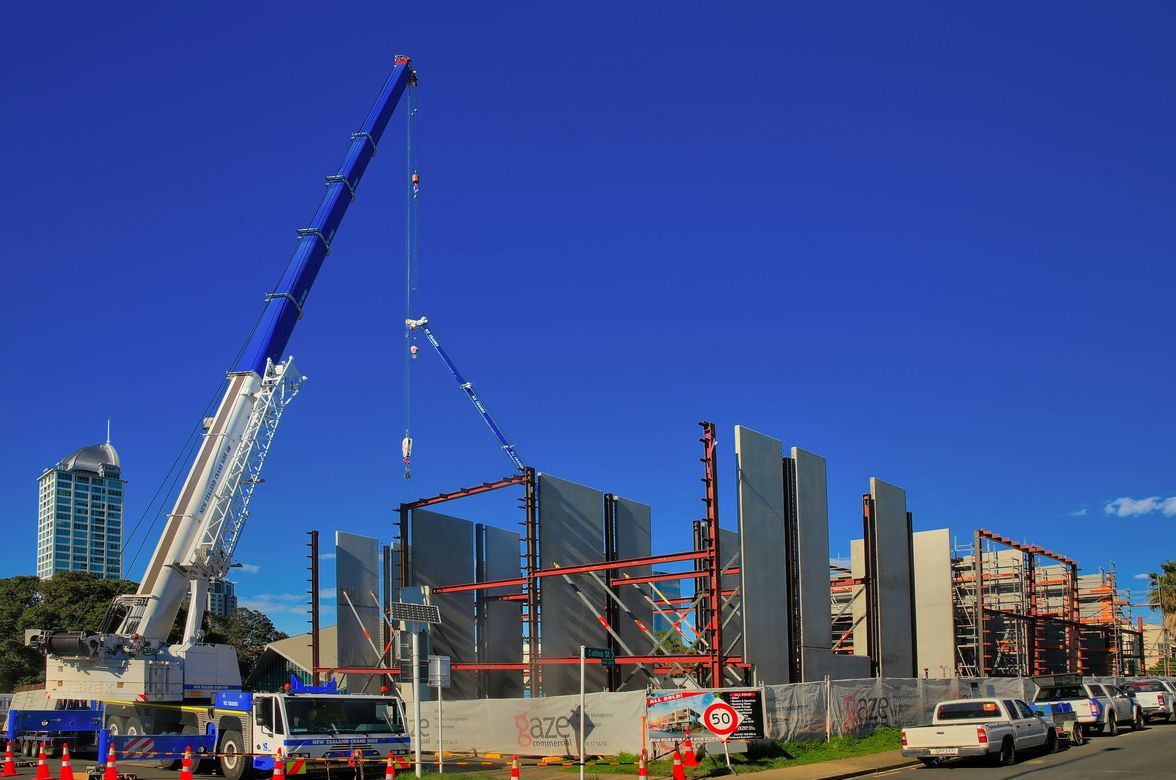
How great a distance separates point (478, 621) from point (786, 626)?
15.7 m

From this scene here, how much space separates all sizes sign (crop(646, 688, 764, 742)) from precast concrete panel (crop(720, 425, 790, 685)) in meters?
8.71

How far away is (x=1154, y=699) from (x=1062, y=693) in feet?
28.9

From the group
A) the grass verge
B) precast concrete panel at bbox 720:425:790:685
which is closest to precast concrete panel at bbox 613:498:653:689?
precast concrete panel at bbox 720:425:790:685

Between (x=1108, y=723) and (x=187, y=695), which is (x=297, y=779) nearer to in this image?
(x=187, y=695)

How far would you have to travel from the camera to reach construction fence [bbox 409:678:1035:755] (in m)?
25.6

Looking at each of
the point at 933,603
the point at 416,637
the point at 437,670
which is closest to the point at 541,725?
the point at 437,670

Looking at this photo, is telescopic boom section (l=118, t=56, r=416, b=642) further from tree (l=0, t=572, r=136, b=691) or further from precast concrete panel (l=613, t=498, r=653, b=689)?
tree (l=0, t=572, r=136, b=691)

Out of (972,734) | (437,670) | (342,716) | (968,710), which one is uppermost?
(437,670)

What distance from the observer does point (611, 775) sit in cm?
2278

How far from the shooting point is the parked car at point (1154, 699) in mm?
37000

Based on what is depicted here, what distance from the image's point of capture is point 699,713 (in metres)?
23.8

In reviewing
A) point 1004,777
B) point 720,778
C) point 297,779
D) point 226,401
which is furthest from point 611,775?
point 226,401

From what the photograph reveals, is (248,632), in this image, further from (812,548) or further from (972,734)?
(972,734)

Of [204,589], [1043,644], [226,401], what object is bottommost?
[1043,644]
